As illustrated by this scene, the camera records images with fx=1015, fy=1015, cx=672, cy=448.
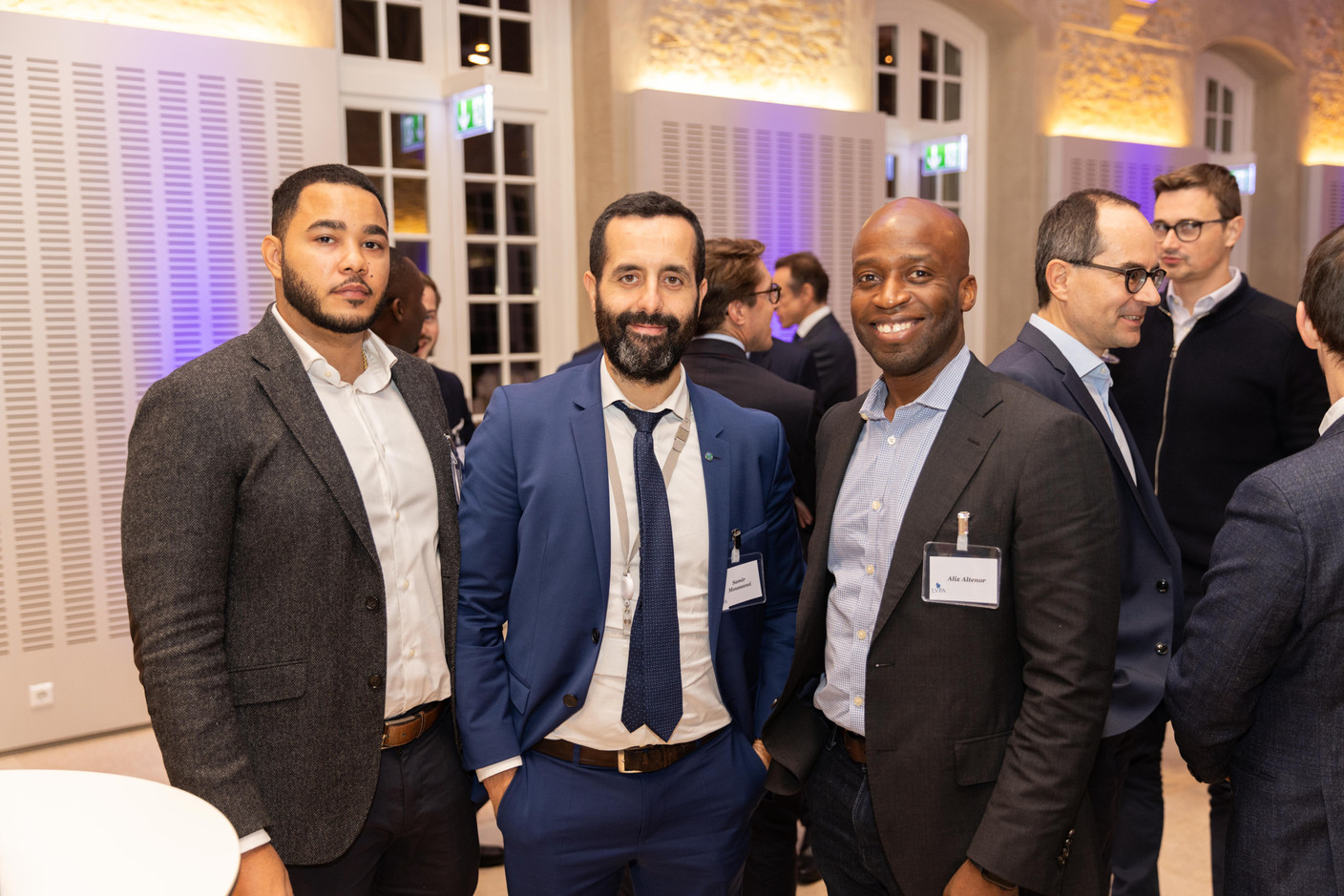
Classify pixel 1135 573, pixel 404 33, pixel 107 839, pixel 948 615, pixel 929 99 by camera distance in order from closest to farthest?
pixel 107 839, pixel 948 615, pixel 1135 573, pixel 404 33, pixel 929 99

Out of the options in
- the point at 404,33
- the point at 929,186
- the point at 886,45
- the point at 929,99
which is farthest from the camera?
the point at 929,186

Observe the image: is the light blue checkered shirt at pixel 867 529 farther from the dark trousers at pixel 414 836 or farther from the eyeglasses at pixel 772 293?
the eyeglasses at pixel 772 293

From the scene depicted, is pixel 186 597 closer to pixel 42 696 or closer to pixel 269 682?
pixel 269 682

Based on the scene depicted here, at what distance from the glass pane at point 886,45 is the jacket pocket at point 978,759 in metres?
6.76

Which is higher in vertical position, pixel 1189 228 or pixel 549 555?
pixel 1189 228

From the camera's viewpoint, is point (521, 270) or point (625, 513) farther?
point (521, 270)

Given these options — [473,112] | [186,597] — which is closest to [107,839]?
A: [186,597]

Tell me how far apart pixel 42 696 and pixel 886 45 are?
6643mm

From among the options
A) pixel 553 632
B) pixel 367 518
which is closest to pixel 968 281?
pixel 553 632

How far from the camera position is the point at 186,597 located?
162 centimetres

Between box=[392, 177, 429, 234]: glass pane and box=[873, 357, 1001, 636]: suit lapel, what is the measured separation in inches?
174

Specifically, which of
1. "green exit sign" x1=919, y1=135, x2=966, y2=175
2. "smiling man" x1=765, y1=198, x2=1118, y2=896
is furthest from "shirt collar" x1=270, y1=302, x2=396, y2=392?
"green exit sign" x1=919, y1=135, x2=966, y2=175

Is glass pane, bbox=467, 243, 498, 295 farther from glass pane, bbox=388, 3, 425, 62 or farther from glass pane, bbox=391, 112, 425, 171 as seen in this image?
glass pane, bbox=388, 3, 425, 62

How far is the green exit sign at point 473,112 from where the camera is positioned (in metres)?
5.09
